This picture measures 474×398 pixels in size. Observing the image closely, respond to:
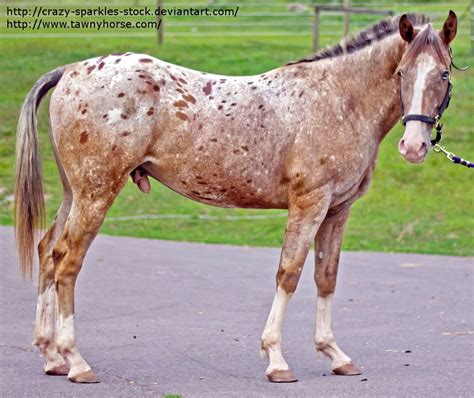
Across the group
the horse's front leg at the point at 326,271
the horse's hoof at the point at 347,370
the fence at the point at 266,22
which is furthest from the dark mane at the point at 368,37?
the fence at the point at 266,22

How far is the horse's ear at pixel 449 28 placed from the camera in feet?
23.4

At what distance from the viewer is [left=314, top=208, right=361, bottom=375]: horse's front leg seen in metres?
7.79

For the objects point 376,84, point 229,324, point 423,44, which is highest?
point 423,44

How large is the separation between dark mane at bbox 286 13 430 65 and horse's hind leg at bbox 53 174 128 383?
1.66 meters

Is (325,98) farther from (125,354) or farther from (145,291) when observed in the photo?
(145,291)

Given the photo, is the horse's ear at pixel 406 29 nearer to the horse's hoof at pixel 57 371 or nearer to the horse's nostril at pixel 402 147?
the horse's nostril at pixel 402 147

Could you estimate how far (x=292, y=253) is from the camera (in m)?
7.45

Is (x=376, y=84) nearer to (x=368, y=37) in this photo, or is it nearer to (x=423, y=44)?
(x=368, y=37)

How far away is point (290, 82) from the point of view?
7.68 m

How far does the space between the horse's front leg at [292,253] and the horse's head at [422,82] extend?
704 mm

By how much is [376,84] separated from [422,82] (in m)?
0.56

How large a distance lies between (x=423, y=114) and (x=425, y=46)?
0.44 metres

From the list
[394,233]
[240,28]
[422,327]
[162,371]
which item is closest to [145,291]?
[422,327]

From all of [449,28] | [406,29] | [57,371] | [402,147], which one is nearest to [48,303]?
[57,371]
